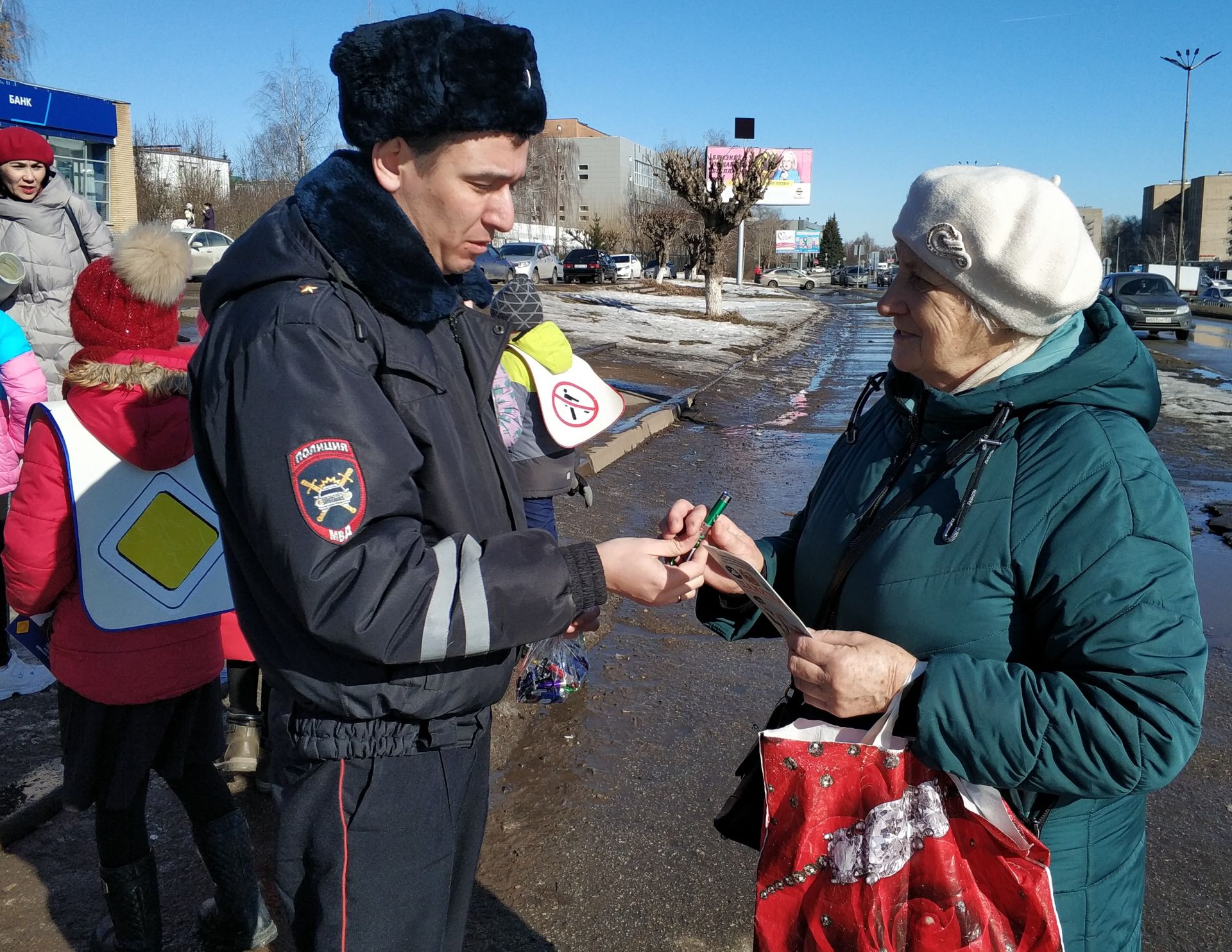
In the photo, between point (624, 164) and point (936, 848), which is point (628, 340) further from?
point (624, 164)

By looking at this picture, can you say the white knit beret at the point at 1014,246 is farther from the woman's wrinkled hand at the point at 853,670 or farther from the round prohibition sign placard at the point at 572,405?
the round prohibition sign placard at the point at 572,405

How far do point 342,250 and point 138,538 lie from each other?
1.44 metres

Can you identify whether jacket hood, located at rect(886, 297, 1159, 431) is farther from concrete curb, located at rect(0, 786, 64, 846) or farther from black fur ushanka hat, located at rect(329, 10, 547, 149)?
concrete curb, located at rect(0, 786, 64, 846)

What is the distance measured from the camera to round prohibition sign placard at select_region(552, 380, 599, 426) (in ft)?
13.5

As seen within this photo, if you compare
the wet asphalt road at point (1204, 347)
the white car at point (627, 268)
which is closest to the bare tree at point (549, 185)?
the white car at point (627, 268)

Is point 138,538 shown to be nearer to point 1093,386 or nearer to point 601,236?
point 1093,386

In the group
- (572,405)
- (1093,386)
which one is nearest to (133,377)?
(572,405)

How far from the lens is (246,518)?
63.1 inches

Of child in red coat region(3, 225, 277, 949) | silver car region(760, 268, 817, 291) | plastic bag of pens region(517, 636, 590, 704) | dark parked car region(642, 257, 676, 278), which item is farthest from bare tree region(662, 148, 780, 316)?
silver car region(760, 268, 817, 291)

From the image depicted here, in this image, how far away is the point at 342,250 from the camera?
1.72 metres

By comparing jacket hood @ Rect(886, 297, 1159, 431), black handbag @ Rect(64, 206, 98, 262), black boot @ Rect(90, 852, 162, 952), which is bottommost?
black boot @ Rect(90, 852, 162, 952)

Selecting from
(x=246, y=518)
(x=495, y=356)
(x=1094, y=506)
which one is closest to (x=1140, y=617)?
(x=1094, y=506)

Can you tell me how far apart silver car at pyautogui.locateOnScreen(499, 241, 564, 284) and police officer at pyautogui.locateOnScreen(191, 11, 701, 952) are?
33.4 metres

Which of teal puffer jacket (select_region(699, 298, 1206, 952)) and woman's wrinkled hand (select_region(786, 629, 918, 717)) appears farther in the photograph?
woman's wrinkled hand (select_region(786, 629, 918, 717))
